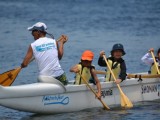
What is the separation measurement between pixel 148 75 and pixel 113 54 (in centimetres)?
122

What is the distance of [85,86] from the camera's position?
17422mm

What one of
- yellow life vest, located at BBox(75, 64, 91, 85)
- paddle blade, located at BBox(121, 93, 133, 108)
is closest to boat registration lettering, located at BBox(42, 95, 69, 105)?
yellow life vest, located at BBox(75, 64, 91, 85)

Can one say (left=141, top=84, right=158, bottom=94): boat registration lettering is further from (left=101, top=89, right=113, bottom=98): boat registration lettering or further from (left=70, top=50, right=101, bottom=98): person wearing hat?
(left=70, top=50, right=101, bottom=98): person wearing hat

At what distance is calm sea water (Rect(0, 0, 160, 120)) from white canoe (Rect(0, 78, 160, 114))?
190mm

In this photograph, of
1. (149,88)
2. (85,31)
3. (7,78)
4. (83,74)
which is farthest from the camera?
(85,31)

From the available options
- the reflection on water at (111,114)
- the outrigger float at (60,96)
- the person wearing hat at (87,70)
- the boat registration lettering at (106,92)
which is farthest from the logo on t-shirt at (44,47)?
the boat registration lettering at (106,92)

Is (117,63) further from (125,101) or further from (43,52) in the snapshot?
(43,52)

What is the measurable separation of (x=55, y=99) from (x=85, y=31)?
18453 mm

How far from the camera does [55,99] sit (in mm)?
16859

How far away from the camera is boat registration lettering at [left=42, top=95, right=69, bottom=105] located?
1669cm

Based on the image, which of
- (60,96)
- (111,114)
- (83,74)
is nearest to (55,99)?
(60,96)

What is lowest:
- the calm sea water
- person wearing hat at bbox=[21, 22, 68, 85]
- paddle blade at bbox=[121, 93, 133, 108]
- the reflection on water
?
the reflection on water

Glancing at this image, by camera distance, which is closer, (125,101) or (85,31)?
(125,101)

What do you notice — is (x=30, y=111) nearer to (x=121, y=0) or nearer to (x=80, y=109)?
(x=80, y=109)
